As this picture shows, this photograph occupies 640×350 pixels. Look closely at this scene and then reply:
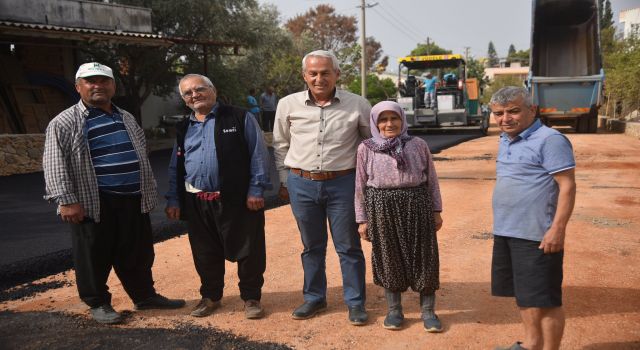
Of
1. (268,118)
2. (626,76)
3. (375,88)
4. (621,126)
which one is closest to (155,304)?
(268,118)

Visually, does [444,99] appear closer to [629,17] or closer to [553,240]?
[553,240]

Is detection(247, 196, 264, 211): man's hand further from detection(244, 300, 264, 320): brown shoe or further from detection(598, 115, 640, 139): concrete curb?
detection(598, 115, 640, 139): concrete curb

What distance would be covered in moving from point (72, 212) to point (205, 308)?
1.10m

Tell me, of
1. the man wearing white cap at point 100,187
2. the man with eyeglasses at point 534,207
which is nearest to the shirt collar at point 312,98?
the man with eyeglasses at point 534,207

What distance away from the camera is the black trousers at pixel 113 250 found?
3586 millimetres

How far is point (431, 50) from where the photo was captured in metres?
68.2

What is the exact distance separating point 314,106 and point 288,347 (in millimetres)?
1537

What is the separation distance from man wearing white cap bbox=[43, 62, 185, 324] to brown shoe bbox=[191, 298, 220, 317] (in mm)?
453

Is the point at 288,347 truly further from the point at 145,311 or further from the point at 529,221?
→ the point at 529,221

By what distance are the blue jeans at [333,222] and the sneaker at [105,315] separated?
136 centimetres

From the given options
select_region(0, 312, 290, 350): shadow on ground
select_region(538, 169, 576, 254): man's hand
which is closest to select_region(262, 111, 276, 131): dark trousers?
select_region(0, 312, 290, 350): shadow on ground

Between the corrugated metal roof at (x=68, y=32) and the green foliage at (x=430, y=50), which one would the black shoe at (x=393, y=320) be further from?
the green foliage at (x=430, y=50)

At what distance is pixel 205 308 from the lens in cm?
376

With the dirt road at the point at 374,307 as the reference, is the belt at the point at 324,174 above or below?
above
